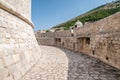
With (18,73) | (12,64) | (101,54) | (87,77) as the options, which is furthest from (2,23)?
(101,54)

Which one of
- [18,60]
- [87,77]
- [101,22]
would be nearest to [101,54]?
[101,22]

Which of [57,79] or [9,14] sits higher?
[9,14]

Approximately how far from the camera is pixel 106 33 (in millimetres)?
7324

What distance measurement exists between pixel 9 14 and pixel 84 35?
7.38 metres

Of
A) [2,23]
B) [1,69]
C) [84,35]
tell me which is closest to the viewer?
[1,69]

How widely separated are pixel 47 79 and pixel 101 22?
520cm

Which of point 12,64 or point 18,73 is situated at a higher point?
point 12,64

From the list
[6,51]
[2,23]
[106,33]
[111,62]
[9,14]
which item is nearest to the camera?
[6,51]

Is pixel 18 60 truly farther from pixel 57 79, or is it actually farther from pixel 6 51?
pixel 57 79

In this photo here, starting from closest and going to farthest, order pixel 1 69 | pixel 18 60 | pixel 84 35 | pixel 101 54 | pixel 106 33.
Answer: pixel 1 69 < pixel 18 60 < pixel 106 33 < pixel 101 54 < pixel 84 35

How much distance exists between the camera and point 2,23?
427 centimetres

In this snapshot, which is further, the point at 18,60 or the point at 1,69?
the point at 18,60

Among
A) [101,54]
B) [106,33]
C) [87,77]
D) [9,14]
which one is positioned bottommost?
[87,77]

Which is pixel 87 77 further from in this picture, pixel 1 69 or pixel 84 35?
pixel 84 35
